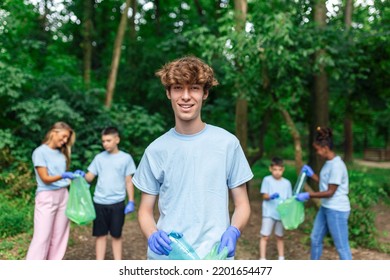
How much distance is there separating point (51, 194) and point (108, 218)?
724 mm

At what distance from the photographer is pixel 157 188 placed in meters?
2.01

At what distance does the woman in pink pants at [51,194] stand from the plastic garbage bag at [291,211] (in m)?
2.43

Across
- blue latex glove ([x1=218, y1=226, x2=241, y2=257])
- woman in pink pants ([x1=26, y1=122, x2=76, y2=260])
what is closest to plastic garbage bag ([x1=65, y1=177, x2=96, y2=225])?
woman in pink pants ([x1=26, y1=122, x2=76, y2=260])

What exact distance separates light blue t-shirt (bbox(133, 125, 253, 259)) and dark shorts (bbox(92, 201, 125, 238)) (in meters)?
2.75

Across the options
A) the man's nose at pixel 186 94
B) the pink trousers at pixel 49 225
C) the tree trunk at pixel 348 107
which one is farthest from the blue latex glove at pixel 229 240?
the tree trunk at pixel 348 107

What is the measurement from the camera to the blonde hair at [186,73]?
75.1 inches

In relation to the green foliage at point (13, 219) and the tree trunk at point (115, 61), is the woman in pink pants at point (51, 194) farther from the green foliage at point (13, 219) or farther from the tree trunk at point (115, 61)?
the tree trunk at point (115, 61)

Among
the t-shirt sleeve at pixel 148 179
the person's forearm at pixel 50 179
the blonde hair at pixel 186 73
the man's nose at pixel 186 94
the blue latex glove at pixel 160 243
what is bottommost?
the person's forearm at pixel 50 179

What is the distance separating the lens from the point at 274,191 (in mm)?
5203

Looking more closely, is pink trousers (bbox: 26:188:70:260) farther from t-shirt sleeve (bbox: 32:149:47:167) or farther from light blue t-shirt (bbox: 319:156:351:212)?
light blue t-shirt (bbox: 319:156:351:212)

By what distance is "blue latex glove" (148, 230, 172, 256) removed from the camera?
1.87 meters

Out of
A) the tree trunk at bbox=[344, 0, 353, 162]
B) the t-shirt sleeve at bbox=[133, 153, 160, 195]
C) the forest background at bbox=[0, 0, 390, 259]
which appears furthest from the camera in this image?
the tree trunk at bbox=[344, 0, 353, 162]

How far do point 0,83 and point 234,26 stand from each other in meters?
4.25

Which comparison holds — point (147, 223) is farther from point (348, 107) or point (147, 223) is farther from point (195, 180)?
point (348, 107)
